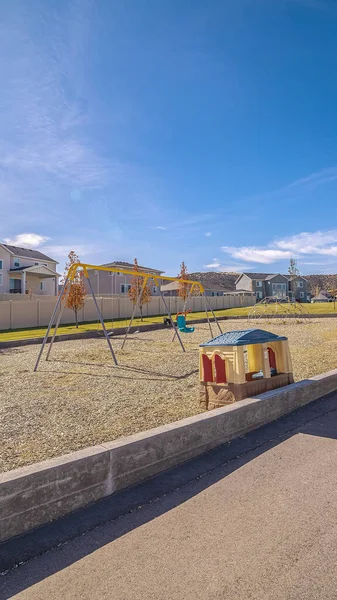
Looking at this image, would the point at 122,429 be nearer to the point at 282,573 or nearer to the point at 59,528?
the point at 59,528

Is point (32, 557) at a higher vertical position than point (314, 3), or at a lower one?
lower

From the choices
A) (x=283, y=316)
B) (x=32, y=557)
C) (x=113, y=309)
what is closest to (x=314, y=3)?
(x=32, y=557)

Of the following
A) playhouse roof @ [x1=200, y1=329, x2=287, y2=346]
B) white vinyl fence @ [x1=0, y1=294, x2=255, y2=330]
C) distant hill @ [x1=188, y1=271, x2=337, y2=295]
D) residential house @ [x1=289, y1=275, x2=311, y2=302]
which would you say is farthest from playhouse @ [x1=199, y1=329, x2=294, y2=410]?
distant hill @ [x1=188, y1=271, x2=337, y2=295]

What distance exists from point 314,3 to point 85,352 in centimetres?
1268

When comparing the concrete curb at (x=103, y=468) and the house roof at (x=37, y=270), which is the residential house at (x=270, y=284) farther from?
the concrete curb at (x=103, y=468)

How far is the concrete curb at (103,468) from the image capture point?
10.0ft

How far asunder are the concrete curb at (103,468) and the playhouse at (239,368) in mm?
428

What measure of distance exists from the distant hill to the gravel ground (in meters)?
96.0

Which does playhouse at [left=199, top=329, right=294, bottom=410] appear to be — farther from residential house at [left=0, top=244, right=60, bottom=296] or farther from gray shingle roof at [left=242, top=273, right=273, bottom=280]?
gray shingle roof at [left=242, top=273, right=273, bottom=280]

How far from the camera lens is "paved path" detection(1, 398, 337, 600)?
2361 millimetres

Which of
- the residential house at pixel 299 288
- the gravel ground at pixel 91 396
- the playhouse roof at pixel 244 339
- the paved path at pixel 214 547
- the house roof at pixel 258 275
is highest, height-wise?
the house roof at pixel 258 275

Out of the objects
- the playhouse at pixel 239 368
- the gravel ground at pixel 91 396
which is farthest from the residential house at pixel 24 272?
the playhouse at pixel 239 368

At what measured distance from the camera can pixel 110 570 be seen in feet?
8.38

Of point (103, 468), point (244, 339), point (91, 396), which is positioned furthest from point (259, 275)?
point (103, 468)
